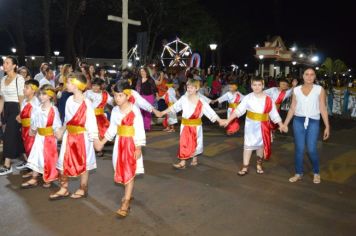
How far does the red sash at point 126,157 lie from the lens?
5.20 m

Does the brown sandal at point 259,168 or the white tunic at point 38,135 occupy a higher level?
the white tunic at point 38,135

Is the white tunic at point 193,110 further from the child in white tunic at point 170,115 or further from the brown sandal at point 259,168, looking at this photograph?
the child in white tunic at point 170,115

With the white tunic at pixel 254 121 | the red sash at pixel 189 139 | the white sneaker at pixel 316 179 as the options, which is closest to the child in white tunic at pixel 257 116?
the white tunic at pixel 254 121

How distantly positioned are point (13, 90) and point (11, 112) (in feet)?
1.31

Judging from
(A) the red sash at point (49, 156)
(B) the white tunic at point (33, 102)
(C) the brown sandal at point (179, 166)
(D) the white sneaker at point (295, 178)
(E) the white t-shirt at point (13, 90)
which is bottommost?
(D) the white sneaker at point (295, 178)

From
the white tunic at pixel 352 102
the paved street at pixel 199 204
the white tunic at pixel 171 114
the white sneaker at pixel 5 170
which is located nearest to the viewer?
the paved street at pixel 199 204

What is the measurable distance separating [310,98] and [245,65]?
6149cm

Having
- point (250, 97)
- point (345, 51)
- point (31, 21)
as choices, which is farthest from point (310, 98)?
point (345, 51)

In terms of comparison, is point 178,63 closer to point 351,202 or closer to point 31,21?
point 31,21

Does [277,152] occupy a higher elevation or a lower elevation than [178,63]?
lower

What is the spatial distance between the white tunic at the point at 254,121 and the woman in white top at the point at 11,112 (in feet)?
12.8

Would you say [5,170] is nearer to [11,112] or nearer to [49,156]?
[11,112]

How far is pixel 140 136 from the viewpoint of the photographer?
17.2 feet

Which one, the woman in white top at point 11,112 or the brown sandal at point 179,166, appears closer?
the woman in white top at point 11,112
